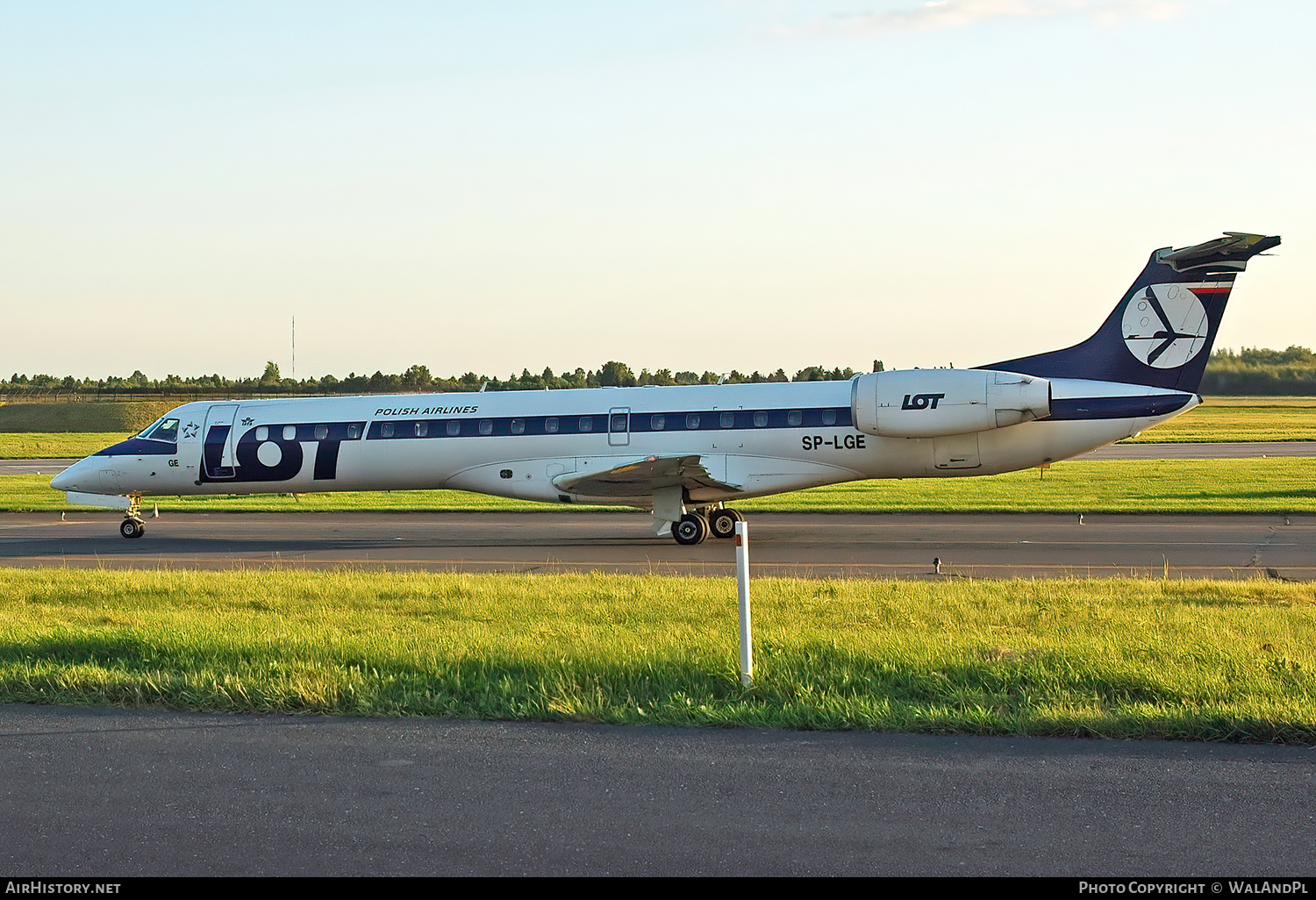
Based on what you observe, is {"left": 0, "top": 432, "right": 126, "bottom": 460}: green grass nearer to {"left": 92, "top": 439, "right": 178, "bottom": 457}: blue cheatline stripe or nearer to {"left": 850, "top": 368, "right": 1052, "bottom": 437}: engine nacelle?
{"left": 92, "top": 439, "right": 178, "bottom": 457}: blue cheatline stripe

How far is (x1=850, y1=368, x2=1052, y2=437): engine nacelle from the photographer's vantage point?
20219 millimetres

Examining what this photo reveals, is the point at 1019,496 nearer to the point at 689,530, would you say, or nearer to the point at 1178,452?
the point at 689,530

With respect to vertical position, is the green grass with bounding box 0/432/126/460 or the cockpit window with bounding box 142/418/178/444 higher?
the cockpit window with bounding box 142/418/178/444

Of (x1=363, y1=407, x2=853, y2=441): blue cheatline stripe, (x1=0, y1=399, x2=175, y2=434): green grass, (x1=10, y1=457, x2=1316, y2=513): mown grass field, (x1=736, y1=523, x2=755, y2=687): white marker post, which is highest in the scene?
(x1=0, y1=399, x2=175, y2=434): green grass

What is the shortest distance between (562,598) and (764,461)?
356 inches

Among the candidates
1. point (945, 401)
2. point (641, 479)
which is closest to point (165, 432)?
point (641, 479)

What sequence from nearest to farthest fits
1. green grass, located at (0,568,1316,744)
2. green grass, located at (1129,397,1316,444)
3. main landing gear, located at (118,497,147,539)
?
1. green grass, located at (0,568,1316,744)
2. main landing gear, located at (118,497,147,539)
3. green grass, located at (1129,397,1316,444)

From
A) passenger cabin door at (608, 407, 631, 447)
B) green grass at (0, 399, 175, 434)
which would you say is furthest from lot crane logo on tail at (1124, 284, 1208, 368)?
green grass at (0, 399, 175, 434)

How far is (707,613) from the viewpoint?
11.9 metres

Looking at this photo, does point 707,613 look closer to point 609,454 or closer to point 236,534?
point 609,454

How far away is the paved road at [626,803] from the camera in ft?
16.6

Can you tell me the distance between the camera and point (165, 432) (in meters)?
24.7

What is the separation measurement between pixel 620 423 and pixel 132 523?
10.3 m
